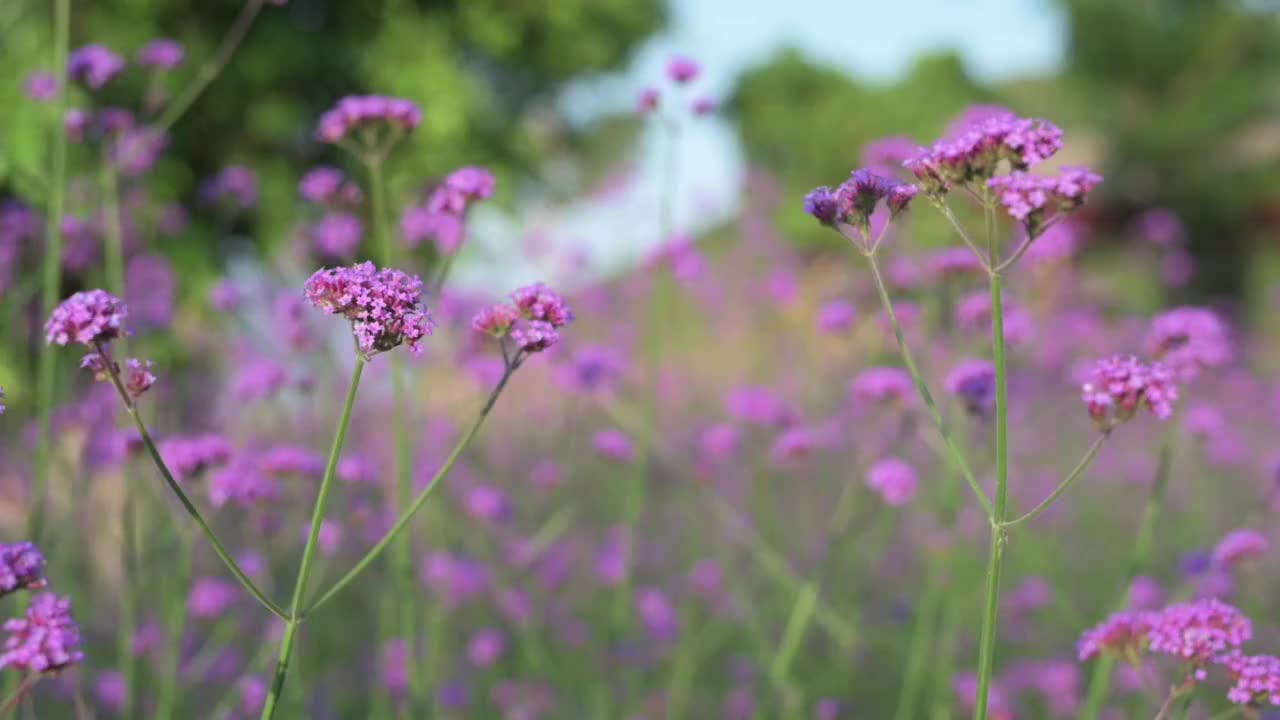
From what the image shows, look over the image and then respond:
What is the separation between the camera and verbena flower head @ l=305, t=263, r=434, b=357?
169 centimetres

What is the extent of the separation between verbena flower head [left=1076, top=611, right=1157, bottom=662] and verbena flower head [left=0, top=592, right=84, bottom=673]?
1723mm

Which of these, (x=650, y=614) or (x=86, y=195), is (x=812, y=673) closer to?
(x=650, y=614)

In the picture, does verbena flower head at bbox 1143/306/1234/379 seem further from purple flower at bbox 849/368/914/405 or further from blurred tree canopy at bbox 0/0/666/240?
blurred tree canopy at bbox 0/0/666/240

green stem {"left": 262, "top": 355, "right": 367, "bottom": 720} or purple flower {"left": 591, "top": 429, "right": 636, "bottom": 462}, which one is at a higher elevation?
purple flower {"left": 591, "top": 429, "right": 636, "bottom": 462}

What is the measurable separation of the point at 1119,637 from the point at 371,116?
1.89m

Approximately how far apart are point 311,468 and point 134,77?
6200 millimetres

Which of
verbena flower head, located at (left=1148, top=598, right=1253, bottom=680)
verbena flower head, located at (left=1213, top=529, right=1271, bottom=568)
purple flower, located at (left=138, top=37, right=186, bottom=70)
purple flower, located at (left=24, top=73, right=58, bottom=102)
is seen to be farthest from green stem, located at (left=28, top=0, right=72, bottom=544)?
verbena flower head, located at (left=1213, top=529, right=1271, bottom=568)

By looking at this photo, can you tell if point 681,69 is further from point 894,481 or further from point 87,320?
point 87,320

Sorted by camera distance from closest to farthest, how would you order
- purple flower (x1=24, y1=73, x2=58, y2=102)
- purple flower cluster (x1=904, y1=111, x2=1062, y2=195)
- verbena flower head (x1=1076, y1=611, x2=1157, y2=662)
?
purple flower cluster (x1=904, y1=111, x2=1062, y2=195)
verbena flower head (x1=1076, y1=611, x2=1157, y2=662)
purple flower (x1=24, y1=73, x2=58, y2=102)

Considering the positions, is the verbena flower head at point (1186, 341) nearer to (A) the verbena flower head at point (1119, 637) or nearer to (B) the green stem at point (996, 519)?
(A) the verbena flower head at point (1119, 637)

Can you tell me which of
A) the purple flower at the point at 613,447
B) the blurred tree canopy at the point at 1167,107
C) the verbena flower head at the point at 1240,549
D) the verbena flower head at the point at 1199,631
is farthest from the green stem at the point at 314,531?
the blurred tree canopy at the point at 1167,107

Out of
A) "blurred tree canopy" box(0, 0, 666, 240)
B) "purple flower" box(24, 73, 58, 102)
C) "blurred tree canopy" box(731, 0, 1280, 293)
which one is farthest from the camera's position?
"blurred tree canopy" box(731, 0, 1280, 293)

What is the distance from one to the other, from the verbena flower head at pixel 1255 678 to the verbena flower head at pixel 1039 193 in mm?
781

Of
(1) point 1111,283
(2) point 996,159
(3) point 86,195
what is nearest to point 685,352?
(1) point 1111,283
